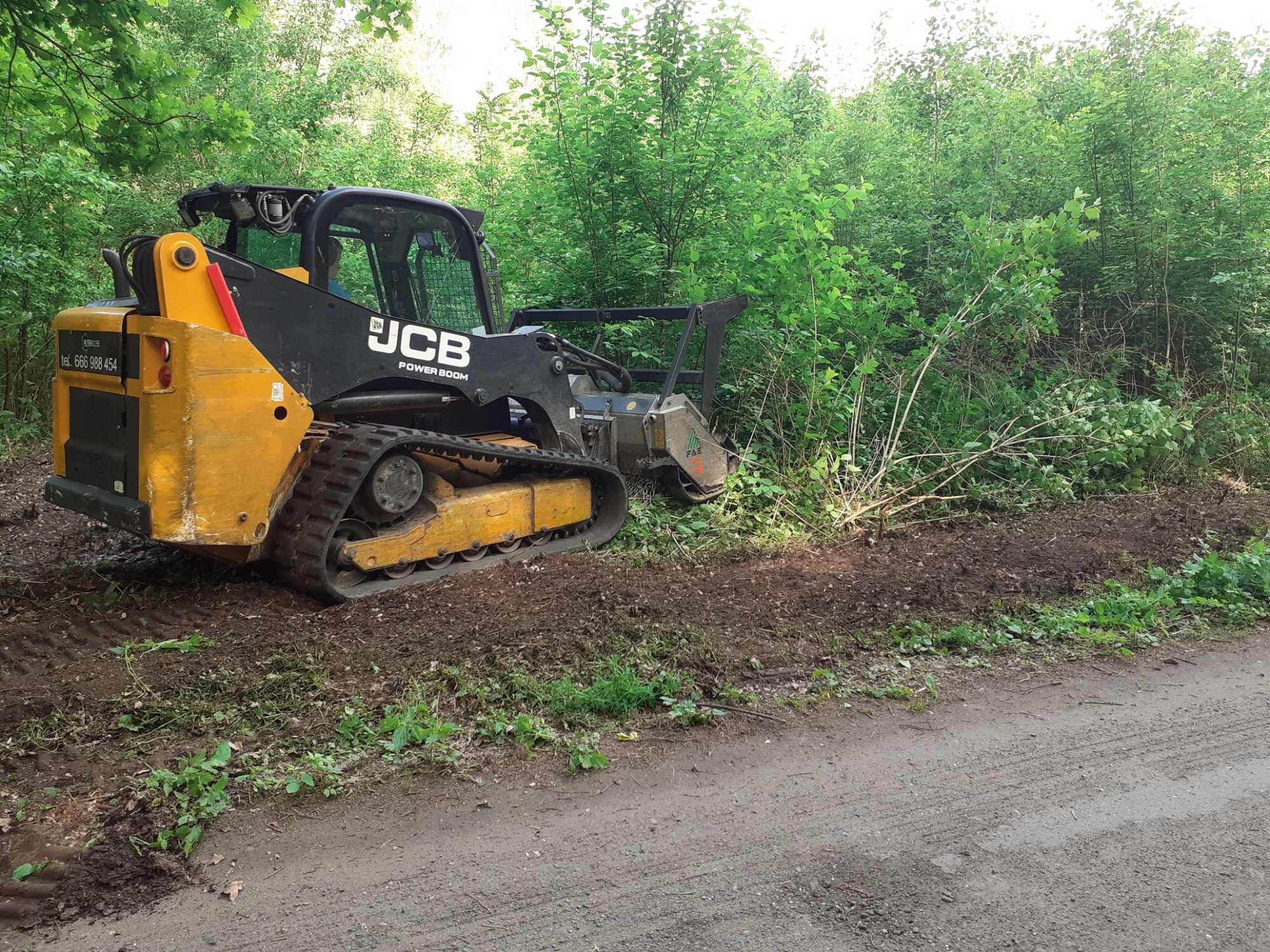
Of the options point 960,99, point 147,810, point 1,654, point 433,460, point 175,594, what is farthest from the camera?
point 960,99

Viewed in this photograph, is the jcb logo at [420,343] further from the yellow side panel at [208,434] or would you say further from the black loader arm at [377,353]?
the yellow side panel at [208,434]

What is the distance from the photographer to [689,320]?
684cm

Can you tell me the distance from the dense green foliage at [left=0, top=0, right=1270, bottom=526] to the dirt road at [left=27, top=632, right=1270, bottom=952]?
11.1 feet

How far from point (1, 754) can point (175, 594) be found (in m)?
1.83

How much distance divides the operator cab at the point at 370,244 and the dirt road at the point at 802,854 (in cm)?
330

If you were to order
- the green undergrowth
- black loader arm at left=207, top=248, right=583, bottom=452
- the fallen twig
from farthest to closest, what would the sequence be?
black loader arm at left=207, top=248, right=583, bottom=452 → the green undergrowth → the fallen twig

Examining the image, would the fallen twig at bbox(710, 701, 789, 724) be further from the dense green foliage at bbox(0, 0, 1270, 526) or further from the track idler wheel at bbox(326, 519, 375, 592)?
the dense green foliage at bbox(0, 0, 1270, 526)

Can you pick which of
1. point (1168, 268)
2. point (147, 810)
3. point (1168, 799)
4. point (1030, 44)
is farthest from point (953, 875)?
point (1030, 44)

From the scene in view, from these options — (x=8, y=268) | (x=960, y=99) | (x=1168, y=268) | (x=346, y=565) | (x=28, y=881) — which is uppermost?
(x=960, y=99)

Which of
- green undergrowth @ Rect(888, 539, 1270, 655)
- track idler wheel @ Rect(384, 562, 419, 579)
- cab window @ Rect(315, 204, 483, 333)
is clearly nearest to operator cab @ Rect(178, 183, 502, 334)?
cab window @ Rect(315, 204, 483, 333)

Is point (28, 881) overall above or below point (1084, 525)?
below

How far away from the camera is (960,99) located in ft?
36.7

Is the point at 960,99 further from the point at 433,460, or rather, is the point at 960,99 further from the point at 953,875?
the point at 953,875

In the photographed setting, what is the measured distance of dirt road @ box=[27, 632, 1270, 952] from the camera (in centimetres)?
Answer: 230
